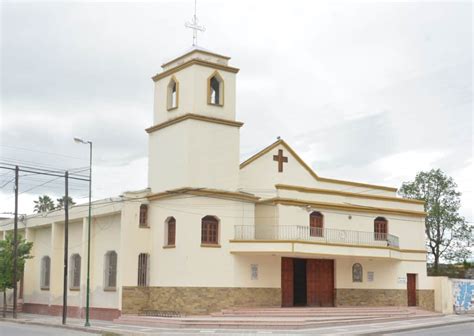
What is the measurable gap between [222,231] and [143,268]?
4.30 m

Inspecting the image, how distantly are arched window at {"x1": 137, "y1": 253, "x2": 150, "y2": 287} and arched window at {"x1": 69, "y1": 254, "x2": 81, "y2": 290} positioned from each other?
5608 millimetres

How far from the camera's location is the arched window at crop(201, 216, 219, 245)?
99.5 feet

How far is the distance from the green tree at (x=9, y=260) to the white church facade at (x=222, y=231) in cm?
233

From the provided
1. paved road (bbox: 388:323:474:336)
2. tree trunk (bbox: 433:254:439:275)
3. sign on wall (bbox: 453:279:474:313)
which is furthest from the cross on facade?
tree trunk (bbox: 433:254:439:275)

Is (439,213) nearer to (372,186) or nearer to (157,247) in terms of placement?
(372,186)

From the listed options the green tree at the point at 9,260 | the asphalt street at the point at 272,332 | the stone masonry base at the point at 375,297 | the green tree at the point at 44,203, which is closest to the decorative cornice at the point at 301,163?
the stone masonry base at the point at 375,297

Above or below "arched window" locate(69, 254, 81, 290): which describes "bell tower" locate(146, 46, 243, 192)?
above

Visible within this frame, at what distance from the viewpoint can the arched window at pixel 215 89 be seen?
31938 mm

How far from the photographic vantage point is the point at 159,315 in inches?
1172

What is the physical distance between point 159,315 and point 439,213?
26912 mm

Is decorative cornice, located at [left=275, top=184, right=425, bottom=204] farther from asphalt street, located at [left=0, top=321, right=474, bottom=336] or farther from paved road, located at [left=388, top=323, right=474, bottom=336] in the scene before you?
paved road, located at [left=388, top=323, right=474, bottom=336]

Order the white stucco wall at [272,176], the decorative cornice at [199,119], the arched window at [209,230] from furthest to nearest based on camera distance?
the white stucco wall at [272,176] → the decorative cornice at [199,119] → the arched window at [209,230]

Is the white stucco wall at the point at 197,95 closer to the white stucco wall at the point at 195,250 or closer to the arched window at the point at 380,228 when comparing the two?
the white stucco wall at the point at 195,250

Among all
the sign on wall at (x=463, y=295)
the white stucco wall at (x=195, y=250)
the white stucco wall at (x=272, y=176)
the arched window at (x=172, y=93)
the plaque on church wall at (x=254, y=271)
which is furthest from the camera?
the sign on wall at (x=463, y=295)
